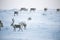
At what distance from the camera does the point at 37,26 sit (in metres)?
1.96

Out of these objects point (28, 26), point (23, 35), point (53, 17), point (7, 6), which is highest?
point (7, 6)

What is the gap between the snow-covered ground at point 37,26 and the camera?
6.40ft

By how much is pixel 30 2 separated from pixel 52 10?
402mm

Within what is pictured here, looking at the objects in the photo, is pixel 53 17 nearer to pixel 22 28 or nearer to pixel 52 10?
pixel 52 10

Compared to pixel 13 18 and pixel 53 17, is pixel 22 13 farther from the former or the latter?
pixel 53 17

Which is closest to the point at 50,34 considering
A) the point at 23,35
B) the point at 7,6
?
the point at 23,35

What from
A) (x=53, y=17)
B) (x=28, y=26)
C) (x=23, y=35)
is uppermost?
(x=53, y=17)

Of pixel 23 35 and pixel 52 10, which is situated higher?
pixel 52 10

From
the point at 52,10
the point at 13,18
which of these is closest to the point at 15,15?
the point at 13,18

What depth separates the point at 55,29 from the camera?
6.41 ft

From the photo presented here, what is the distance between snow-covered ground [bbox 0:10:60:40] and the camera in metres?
1.95

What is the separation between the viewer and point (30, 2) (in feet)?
6.54

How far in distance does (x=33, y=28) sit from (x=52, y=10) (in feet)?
1.46

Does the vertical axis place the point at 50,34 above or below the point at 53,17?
below
